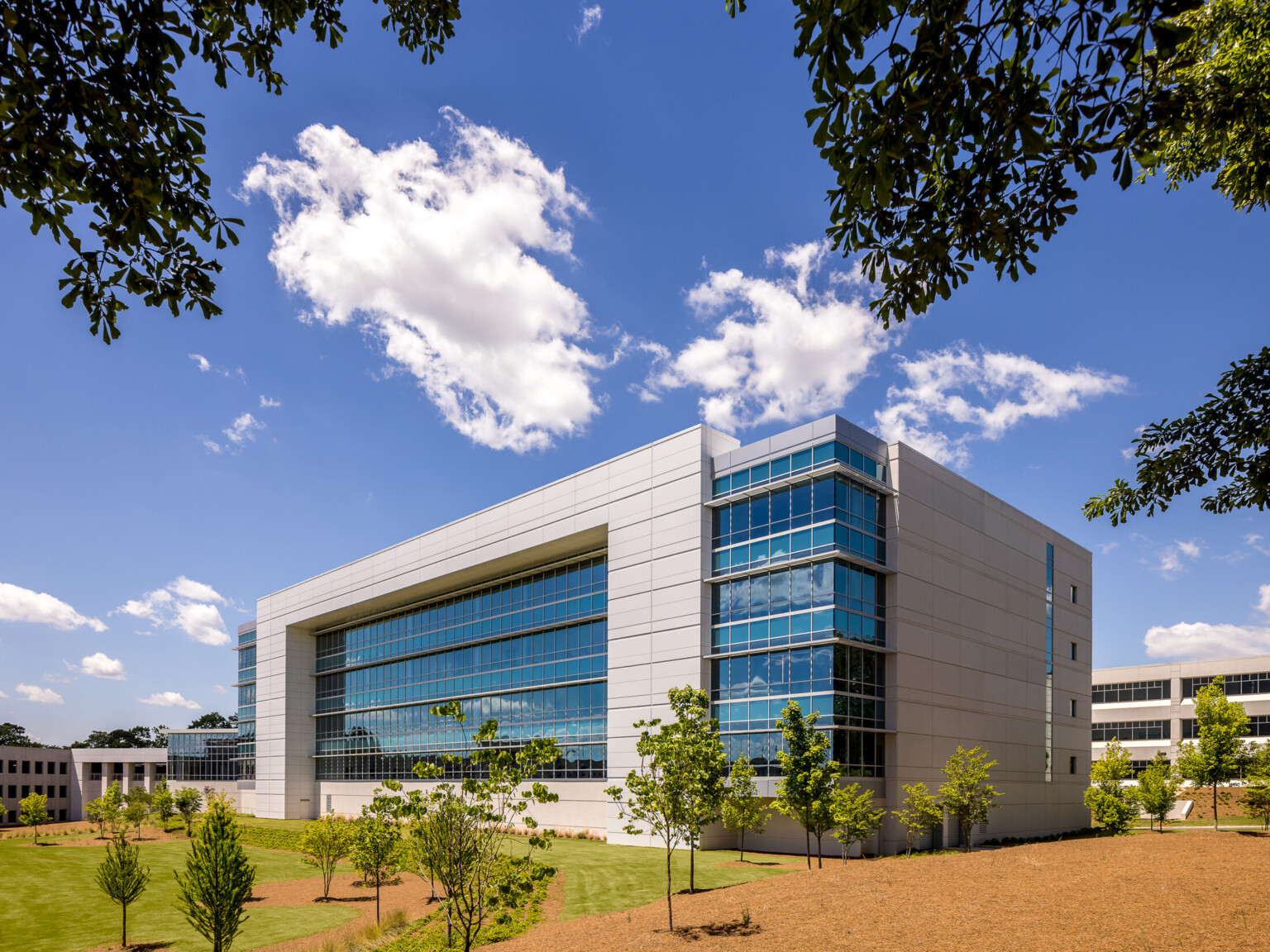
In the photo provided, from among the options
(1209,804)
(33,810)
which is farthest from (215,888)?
(1209,804)

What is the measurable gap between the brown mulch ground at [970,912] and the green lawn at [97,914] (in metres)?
12.1

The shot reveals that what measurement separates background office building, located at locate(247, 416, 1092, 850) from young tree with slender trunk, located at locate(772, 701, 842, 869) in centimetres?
484

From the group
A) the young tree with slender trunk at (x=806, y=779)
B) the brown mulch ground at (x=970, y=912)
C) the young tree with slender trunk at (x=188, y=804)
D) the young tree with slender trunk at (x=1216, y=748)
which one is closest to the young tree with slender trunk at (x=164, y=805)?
the young tree with slender trunk at (x=188, y=804)

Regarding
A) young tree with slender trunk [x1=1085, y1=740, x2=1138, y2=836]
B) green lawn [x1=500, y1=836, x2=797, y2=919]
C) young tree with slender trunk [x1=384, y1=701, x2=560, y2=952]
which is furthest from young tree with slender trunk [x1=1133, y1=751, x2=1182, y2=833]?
young tree with slender trunk [x1=384, y1=701, x2=560, y2=952]

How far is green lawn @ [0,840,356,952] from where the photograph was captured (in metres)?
27.0

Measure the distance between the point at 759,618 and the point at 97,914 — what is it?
29718 millimetres

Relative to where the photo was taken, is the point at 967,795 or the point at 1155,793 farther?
the point at 1155,793

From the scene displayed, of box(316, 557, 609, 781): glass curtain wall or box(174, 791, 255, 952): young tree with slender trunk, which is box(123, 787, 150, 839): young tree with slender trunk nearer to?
box(316, 557, 609, 781): glass curtain wall

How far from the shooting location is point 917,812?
113 feet

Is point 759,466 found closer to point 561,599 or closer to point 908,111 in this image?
point 561,599

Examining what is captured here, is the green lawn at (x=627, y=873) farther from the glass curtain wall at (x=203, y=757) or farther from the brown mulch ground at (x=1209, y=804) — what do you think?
the glass curtain wall at (x=203, y=757)

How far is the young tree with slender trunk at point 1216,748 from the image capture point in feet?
153

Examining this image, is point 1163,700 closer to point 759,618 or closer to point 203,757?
point 759,618

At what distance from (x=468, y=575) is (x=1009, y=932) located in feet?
139
